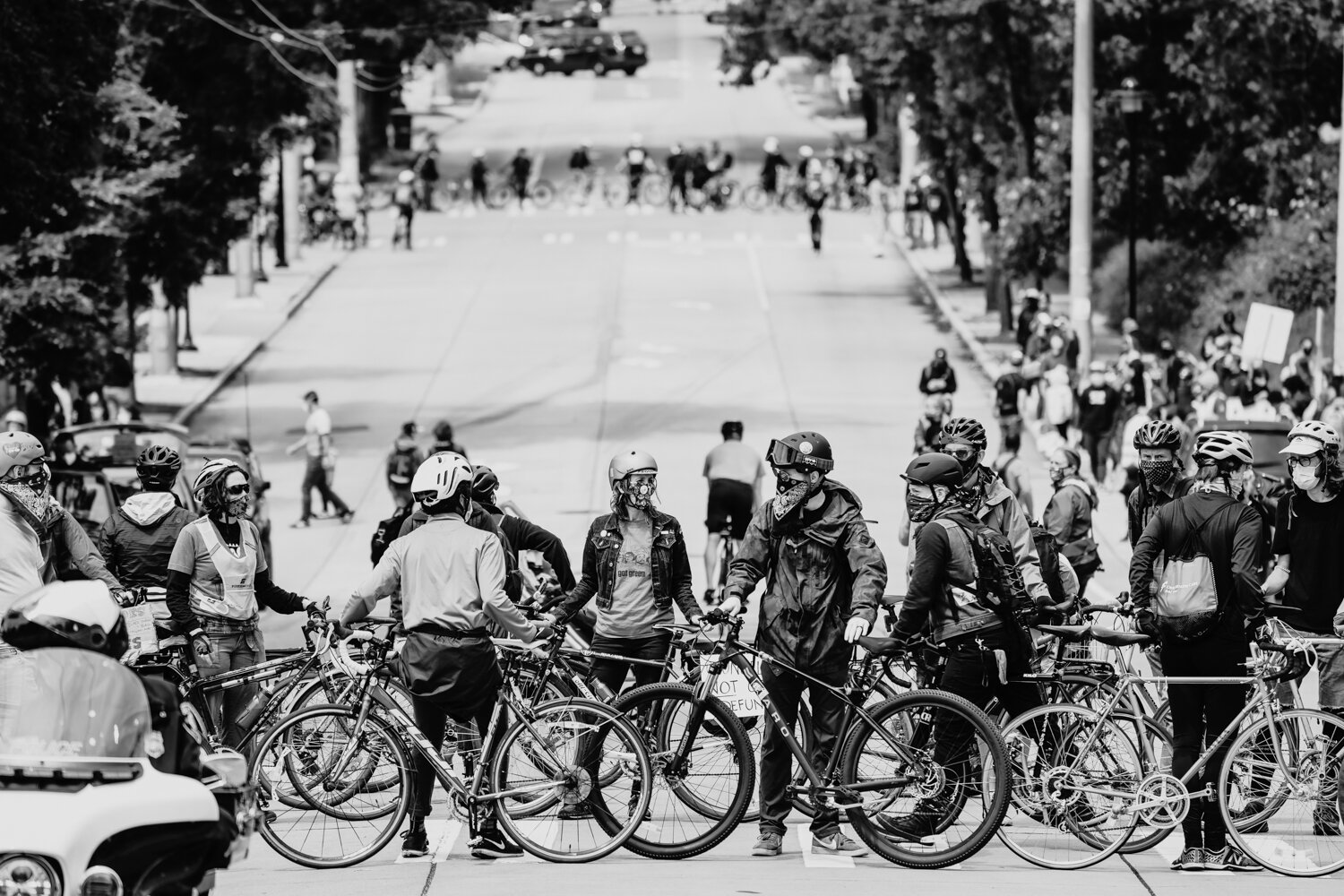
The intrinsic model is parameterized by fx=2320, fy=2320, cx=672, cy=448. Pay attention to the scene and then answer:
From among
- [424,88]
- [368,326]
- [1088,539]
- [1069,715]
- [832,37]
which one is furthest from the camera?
[424,88]

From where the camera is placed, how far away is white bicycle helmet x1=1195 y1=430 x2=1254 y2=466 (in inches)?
424

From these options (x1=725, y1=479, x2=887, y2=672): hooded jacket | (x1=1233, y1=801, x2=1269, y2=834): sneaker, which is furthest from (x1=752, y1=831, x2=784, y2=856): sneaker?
(x1=1233, y1=801, x2=1269, y2=834): sneaker

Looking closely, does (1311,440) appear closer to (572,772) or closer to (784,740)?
(784,740)

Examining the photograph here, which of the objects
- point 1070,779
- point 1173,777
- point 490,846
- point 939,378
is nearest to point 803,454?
point 1070,779

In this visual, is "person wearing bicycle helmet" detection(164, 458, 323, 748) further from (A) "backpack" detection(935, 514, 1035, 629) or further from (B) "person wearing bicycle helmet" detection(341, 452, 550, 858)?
(A) "backpack" detection(935, 514, 1035, 629)

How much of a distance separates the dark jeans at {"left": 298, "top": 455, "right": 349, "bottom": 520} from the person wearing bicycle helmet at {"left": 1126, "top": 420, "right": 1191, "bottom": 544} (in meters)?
17.3

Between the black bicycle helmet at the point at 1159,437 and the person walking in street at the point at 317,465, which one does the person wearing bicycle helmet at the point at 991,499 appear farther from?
the person walking in street at the point at 317,465

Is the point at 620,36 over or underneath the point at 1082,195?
over

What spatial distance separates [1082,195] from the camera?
121 feet

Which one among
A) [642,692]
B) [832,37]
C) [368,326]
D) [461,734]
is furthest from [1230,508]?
[832,37]

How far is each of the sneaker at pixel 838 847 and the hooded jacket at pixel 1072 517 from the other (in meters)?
4.36

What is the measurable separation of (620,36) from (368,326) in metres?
51.1

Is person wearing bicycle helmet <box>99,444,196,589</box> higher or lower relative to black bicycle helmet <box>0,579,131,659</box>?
lower

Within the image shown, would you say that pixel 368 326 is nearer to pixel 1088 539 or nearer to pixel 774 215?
pixel 774 215
